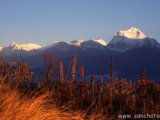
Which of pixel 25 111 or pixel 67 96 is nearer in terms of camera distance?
pixel 25 111

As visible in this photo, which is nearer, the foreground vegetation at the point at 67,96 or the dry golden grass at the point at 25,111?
the dry golden grass at the point at 25,111

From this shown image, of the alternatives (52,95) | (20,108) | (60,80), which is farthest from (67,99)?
(20,108)

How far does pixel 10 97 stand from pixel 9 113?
906 millimetres

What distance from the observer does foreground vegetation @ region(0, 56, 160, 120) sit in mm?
6019

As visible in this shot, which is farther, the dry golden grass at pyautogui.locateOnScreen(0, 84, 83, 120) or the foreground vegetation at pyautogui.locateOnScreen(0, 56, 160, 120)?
the foreground vegetation at pyautogui.locateOnScreen(0, 56, 160, 120)

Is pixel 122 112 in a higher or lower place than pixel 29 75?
lower

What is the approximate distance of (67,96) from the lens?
8.02m

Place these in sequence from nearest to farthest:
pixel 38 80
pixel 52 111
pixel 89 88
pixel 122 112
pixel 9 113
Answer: pixel 9 113 < pixel 52 111 < pixel 122 112 < pixel 89 88 < pixel 38 80

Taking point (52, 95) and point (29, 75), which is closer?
point (52, 95)

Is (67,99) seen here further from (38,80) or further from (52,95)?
(38,80)

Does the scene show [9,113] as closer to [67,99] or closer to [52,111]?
[52,111]

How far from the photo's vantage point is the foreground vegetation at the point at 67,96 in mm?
6019

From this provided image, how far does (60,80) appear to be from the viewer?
8.74 m

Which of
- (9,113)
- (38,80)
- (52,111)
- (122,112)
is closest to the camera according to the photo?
(9,113)
